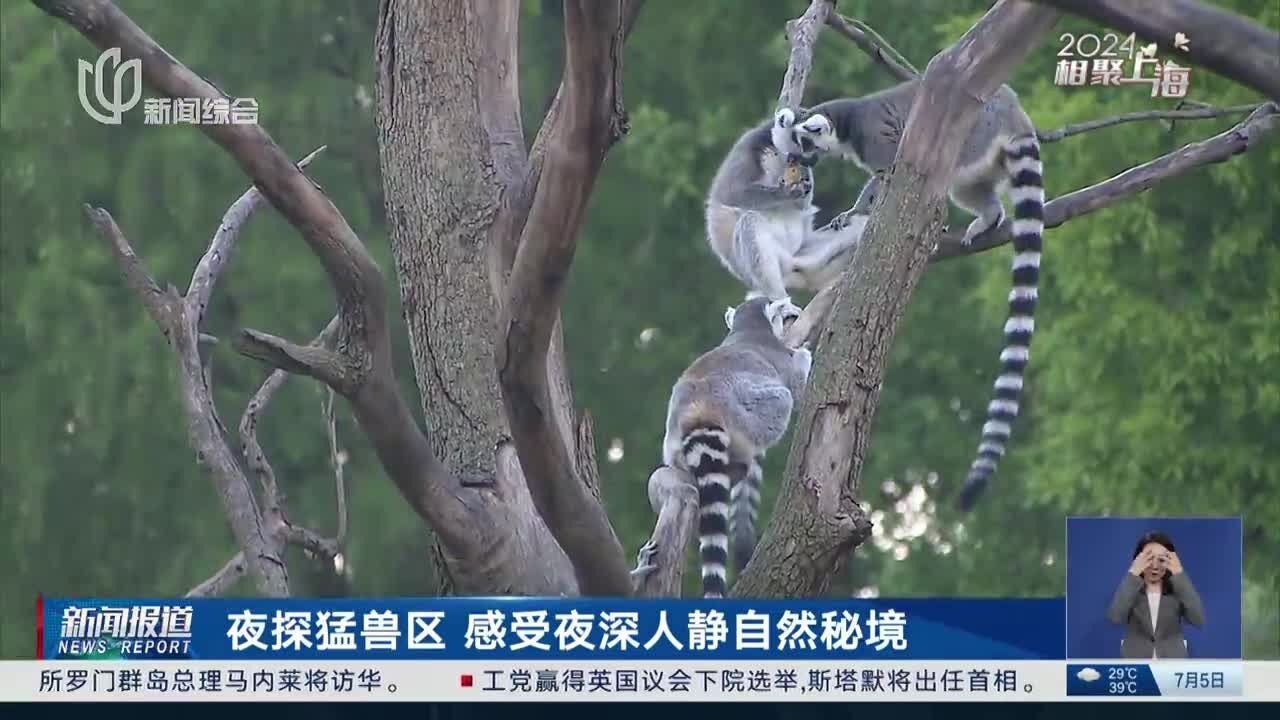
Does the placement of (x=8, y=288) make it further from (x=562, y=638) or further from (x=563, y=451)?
(x=563, y=451)

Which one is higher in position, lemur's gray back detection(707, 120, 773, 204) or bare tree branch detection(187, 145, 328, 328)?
lemur's gray back detection(707, 120, 773, 204)

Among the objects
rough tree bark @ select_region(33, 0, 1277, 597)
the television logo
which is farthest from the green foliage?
rough tree bark @ select_region(33, 0, 1277, 597)

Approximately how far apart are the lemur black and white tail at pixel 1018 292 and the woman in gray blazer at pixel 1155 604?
2.12ft

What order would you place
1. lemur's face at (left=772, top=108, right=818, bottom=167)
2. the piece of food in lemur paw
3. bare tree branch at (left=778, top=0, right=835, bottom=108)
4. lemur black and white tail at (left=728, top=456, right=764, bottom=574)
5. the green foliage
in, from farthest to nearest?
the green foliage, the piece of food in lemur paw, lemur's face at (left=772, top=108, right=818, bottom=167), lemur black and white tail at (left=728, top=456, right=764, bottom=574), bare tree branch at (left=778, top=0, right=835, bottom=108)

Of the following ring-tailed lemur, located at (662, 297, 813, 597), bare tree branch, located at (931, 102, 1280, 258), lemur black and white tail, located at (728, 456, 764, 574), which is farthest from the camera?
lemur black and white tail, located at (728, 456, 764, 574)

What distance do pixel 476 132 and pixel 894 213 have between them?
39.8 inches

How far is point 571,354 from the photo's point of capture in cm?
600

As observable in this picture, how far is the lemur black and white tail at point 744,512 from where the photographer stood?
4738 millimetres

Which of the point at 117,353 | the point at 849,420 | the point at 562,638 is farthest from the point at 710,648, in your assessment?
the point at 117,353

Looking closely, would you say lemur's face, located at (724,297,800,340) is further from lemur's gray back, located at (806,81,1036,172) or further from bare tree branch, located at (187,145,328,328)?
bare tree branch, located at (187,145,328,328)

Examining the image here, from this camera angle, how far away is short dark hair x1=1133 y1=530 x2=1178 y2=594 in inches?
167

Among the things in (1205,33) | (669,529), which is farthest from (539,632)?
(1205,33)

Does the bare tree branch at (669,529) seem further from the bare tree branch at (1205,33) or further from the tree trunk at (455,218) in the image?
the bare tree branch at (1205,33)

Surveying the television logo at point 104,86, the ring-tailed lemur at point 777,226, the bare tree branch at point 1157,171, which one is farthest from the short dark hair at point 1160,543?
the television logo at point 104,86
